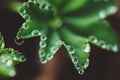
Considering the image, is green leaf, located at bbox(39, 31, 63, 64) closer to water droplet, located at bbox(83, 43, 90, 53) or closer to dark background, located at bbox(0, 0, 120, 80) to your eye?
water droplet, located at bbox(83, 43, 90, 53)

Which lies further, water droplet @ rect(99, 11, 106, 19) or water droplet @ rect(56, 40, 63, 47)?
water droplet @ rect(99, 11, 106, 19)

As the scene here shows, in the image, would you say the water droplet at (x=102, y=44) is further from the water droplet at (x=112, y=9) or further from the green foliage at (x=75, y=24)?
the water droplet at (x=112, y=9)

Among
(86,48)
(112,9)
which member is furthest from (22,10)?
(112,9)

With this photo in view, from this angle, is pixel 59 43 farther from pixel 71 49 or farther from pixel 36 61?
pixel 36 61

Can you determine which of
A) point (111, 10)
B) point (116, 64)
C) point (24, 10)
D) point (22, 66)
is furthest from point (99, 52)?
point (24, 10)

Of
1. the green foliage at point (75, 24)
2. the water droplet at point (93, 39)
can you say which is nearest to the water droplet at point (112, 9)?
the green foliage at point (75, 24)

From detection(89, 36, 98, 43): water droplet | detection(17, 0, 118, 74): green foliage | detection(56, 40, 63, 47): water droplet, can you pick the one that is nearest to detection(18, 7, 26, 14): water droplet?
detection(17, 0, 118, 74): green foliage
